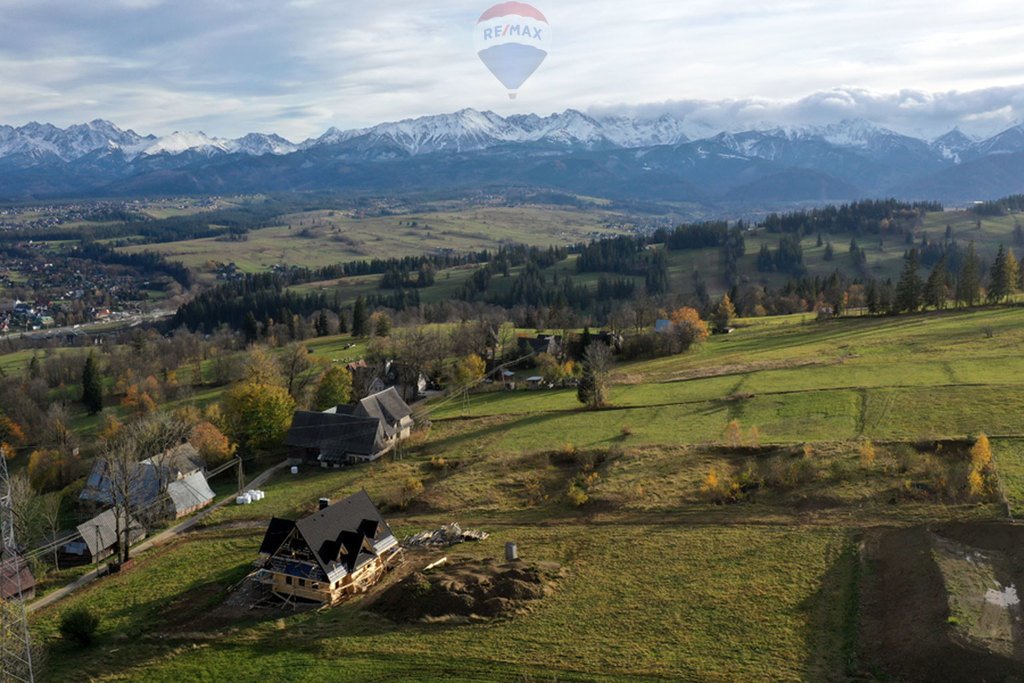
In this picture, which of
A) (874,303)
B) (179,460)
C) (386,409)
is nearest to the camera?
(179,460)

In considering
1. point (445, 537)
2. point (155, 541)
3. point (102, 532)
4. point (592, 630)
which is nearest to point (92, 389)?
point (102, 532)

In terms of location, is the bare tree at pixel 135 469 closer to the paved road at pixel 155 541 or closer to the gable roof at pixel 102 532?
the gable roof at pixel 102 532

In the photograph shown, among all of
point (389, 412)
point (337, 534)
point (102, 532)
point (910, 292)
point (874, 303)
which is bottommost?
point (102, 532)

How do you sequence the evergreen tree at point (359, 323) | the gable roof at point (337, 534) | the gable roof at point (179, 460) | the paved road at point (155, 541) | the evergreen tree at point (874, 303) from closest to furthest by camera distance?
the gable roof at point (337, 534) → the paved road at point (155, 541) → the gable roof at point (179, 460) → the evergreen tree at point (874, 303) → the evergreen tree at point (359, 323)

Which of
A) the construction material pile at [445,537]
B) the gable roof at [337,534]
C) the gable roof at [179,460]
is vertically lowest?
the gable roof at [179,460]

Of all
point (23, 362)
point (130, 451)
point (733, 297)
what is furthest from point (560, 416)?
point (23, 362)

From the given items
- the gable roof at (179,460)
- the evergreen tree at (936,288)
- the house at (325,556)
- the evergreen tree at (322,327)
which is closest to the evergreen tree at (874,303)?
the evergreen tree at (936,288)

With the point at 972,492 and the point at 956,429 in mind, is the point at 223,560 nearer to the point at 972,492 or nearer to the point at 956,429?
the point at 972,492

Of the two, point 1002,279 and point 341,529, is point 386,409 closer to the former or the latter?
point 341,529
